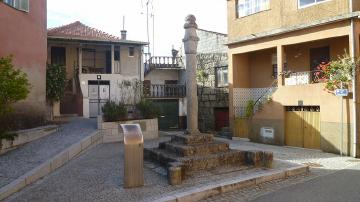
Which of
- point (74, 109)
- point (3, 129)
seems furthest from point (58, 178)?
point (74, 109)

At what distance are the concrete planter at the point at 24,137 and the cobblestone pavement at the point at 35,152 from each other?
208 mm

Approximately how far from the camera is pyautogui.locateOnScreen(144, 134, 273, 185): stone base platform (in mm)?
8945

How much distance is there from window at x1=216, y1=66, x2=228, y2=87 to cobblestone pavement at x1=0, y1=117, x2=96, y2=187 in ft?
35.5

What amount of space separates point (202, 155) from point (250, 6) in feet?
38.3

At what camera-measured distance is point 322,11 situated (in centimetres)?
1483

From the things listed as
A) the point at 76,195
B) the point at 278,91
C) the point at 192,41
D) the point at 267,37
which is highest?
the point at 267,37

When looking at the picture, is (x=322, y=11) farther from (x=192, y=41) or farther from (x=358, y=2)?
(x=192, y=41)

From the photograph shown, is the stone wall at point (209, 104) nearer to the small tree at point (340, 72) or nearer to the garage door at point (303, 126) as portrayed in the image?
the garage door at point (303, 126)

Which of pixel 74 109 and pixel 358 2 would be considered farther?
pixel 74 109

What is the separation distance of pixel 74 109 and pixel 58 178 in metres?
14.9

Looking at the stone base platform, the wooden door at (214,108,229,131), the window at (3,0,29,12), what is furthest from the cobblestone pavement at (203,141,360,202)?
the window at (3,0,29,12)

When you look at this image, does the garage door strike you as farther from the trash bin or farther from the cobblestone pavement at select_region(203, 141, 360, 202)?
the trash bin

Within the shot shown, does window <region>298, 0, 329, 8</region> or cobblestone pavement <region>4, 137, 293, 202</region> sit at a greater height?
window <region>298, 0, 329, 8</region>

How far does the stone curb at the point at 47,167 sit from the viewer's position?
23.5 ft
